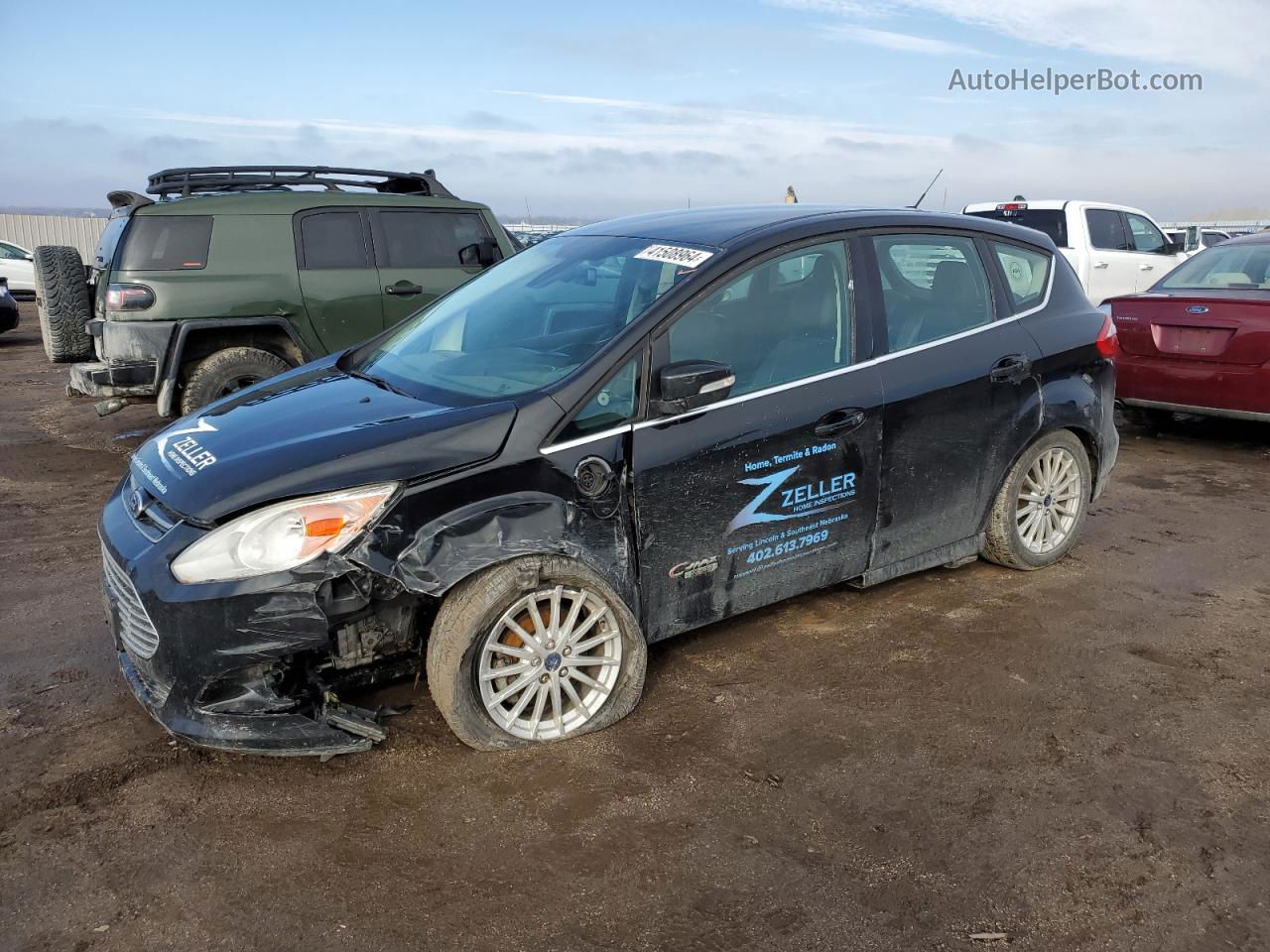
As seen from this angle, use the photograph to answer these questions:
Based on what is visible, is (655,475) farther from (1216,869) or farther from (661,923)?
(1216,869)

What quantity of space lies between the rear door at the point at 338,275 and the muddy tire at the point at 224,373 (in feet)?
1.52

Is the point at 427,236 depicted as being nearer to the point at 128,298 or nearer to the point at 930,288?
the point at 128,298

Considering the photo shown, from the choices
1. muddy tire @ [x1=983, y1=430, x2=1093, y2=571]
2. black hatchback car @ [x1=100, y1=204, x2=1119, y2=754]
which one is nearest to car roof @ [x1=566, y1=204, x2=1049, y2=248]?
black hatchback car @ [x1=100, y1=204, x2=1119, y2=754]

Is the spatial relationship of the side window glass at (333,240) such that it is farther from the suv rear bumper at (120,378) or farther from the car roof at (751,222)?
the car roof at (751,222)

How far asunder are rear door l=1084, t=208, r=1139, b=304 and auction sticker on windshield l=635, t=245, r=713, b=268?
990 centimetres

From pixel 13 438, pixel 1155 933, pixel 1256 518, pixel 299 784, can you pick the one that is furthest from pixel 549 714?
pixel 13 438

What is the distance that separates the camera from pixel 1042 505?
16.3ft

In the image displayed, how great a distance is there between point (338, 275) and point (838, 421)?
518cm

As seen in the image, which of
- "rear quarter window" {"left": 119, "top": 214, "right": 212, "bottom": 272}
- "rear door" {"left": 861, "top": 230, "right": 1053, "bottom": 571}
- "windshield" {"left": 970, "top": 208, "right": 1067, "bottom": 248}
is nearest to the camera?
"rear door" {"left": 861, "top": 230, "right": 1053, "bottom": 571}

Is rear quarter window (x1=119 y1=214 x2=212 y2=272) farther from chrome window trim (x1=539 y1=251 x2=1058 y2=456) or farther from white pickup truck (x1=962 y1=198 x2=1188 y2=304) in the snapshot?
white pickup truck (x1=962 y1=198 x2=1188 y2=304)

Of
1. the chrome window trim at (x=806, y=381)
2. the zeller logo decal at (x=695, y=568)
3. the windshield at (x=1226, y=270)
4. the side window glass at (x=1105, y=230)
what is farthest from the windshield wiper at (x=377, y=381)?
the side window glass at (x=1105, y=230)

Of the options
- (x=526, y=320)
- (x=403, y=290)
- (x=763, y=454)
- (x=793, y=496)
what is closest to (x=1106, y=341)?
(x=793, y=496)

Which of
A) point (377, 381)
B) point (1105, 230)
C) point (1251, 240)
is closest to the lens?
point (377, 381)

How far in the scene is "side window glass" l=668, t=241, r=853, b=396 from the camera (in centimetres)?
369
